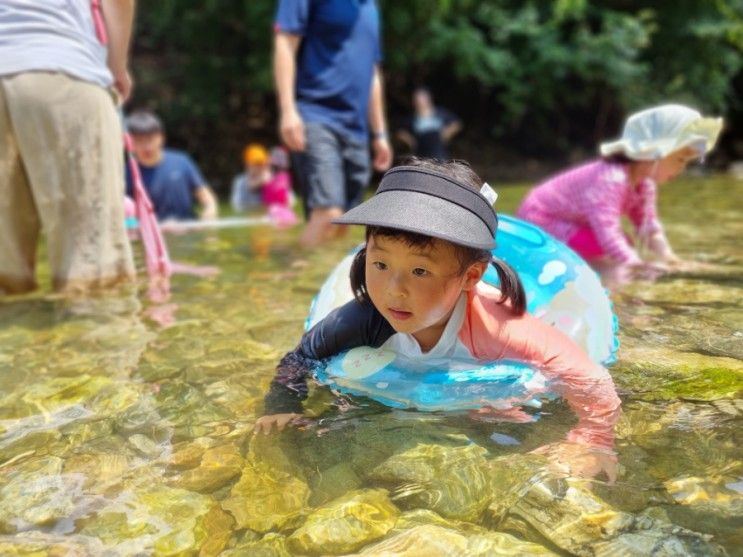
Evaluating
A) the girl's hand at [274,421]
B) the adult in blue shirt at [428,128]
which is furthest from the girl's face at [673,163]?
the adult in blue shirt at [428,128]

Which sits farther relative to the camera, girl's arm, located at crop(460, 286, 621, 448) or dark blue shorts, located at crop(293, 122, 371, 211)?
dark blue shorts, located at crop(293, 122, 371, 211)

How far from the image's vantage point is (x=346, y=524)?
4.93ft

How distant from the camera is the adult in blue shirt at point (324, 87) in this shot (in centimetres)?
409

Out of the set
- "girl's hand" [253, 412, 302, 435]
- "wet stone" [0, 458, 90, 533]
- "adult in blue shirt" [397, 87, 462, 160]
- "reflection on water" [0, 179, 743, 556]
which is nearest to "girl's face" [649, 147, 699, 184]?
"reflection on water" [0, 179, 743, 556]

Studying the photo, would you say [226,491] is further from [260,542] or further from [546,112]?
[546,112]

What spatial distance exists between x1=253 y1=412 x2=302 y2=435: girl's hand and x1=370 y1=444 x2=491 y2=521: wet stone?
13.7 inches

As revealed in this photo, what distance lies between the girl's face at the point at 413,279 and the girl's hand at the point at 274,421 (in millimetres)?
373

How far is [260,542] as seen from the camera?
4.81ft

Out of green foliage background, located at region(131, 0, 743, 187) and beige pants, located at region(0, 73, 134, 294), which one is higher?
green foliage background, located at region(131, 0, 743, 187)

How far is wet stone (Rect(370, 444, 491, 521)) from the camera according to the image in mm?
1576

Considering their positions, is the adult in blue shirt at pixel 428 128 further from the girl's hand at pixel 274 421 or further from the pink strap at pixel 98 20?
the girl's hand at pixel 274 421

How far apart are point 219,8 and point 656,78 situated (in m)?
7.75

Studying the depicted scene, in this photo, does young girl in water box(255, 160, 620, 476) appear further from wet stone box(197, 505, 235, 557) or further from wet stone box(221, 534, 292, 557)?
wet stone box(221, 534, 292, 557)

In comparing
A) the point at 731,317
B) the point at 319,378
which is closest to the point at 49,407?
the point at 319,378
